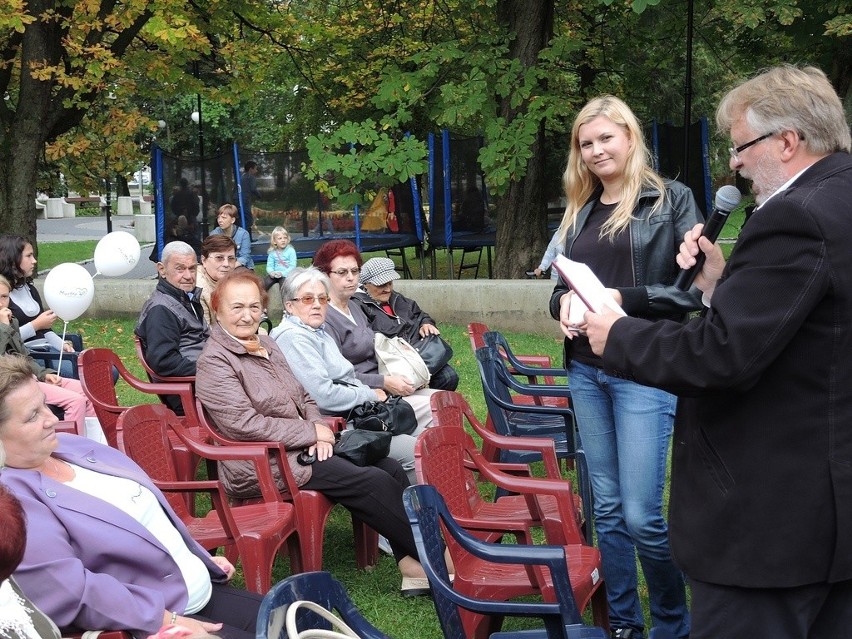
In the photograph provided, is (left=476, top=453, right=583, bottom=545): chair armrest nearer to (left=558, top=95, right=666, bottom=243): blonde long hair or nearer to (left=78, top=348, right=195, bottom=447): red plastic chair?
(left=558, top=95, right=666, bottom=243): blonde long hair

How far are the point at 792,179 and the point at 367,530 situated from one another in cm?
328

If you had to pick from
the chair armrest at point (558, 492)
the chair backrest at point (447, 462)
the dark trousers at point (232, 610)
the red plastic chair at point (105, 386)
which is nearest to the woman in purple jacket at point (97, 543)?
the dark trousers at point (232, 610)

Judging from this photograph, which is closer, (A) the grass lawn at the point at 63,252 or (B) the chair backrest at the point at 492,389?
(B) the chair backrest at the point at 492,389

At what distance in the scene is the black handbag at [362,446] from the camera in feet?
15.8

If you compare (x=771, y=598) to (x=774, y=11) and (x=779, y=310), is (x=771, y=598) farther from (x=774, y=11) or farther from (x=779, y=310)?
(x=774, y=11)

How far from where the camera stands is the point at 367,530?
5.13m

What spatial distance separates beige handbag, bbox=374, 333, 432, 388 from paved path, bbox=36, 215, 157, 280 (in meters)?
16.5

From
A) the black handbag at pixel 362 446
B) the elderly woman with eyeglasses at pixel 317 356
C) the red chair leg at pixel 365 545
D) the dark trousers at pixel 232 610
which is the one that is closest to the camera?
the dark trousers at pixel 232 610

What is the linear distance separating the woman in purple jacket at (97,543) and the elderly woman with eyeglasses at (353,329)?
2637 millimetres

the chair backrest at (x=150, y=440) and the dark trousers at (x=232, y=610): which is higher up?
the chair backrest at (x=150, y=440)

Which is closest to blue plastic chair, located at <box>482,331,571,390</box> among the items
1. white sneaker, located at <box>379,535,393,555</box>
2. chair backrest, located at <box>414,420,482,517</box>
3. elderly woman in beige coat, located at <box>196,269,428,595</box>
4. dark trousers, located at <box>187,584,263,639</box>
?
white sneaker, located at <box>379,535,393,555</box>

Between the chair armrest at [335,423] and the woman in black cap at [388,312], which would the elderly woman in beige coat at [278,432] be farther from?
the woman in black cap at [388,312]

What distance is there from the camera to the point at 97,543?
3.03 meters

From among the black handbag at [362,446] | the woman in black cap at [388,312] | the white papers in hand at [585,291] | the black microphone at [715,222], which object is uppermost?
the black microphone at [715,222]
